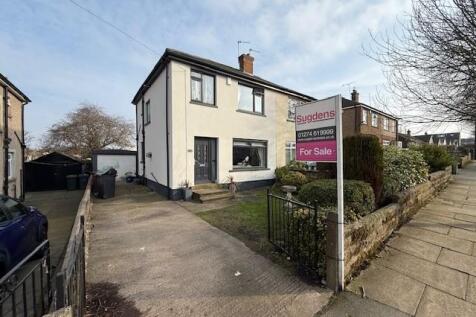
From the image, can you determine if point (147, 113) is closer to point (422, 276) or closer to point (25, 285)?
point (25, 285)

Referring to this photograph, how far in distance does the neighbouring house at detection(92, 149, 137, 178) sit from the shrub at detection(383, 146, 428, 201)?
55.9 ft

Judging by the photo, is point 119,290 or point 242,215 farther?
point 242,215

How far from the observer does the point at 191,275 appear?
367cm

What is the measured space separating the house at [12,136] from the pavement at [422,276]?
43.3ft

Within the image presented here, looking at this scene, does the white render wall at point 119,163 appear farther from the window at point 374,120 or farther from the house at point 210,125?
the window at point 374,120

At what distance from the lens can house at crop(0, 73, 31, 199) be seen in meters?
10.5

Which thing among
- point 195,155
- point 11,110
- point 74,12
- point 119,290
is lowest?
point 119,290

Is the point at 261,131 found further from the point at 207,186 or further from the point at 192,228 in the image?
the point at 192,228

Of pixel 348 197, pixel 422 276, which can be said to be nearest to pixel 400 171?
pixel 348 197

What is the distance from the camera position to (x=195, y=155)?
10.2m

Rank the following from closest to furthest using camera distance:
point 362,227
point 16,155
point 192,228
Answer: point 362,227
point 192,228
point 16,155

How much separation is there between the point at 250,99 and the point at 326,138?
9.39 metres

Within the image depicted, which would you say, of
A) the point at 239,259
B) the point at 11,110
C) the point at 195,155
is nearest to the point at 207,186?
the point at 195,155

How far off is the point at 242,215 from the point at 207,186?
3469 mm
